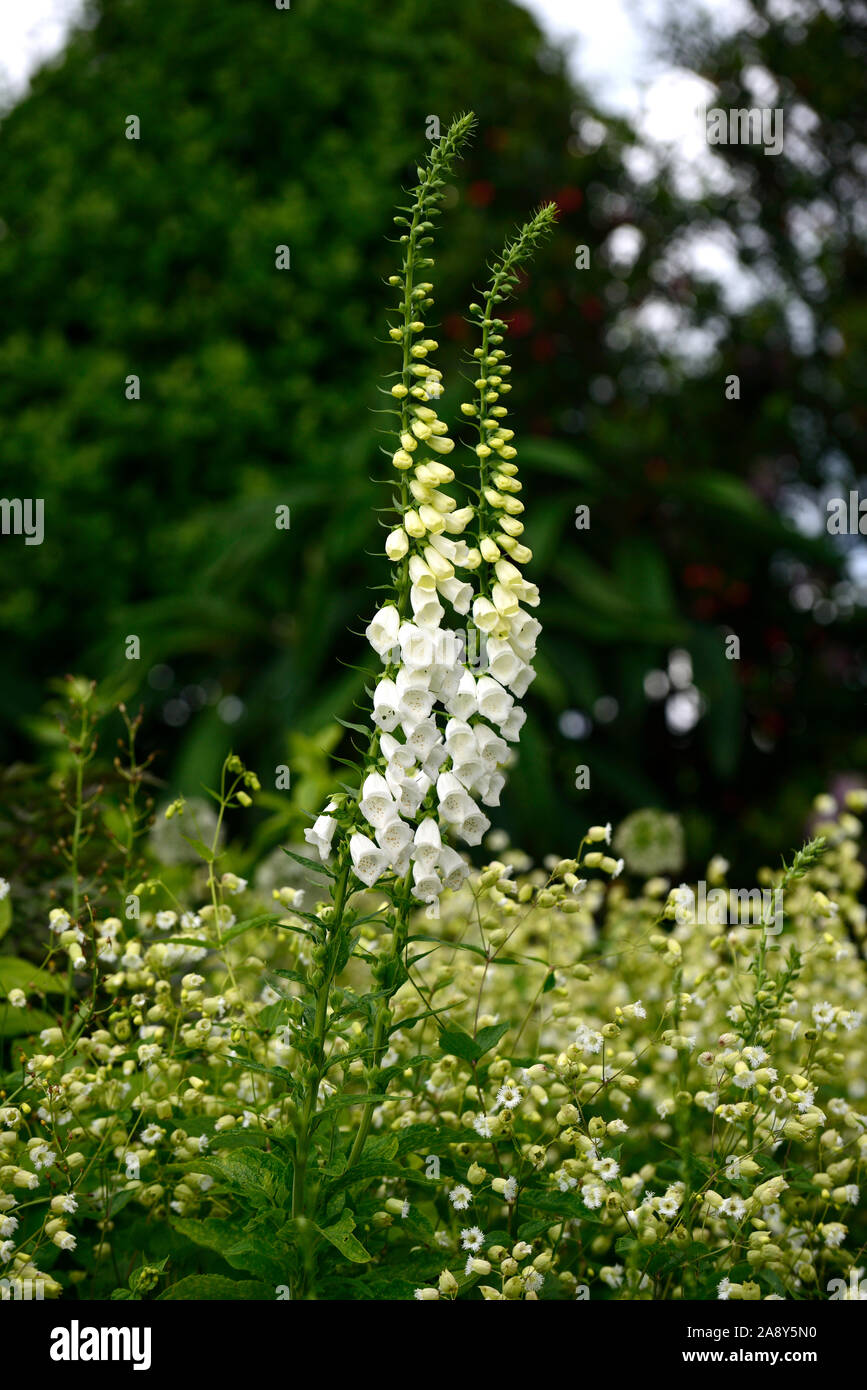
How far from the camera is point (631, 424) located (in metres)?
6.44

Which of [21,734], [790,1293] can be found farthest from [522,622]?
[21,734]

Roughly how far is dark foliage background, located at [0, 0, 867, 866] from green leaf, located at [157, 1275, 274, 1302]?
3.67 meters

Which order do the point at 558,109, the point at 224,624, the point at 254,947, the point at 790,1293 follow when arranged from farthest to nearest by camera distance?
the point at 558,109, the point at 224,624, the point at 254,947, the point at 790,1293

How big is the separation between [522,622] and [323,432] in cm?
564

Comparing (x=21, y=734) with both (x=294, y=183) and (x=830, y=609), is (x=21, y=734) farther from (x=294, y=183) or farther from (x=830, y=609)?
(x=830, y=609)

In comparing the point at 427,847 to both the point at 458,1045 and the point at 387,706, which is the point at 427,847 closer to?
the point at 387,706
